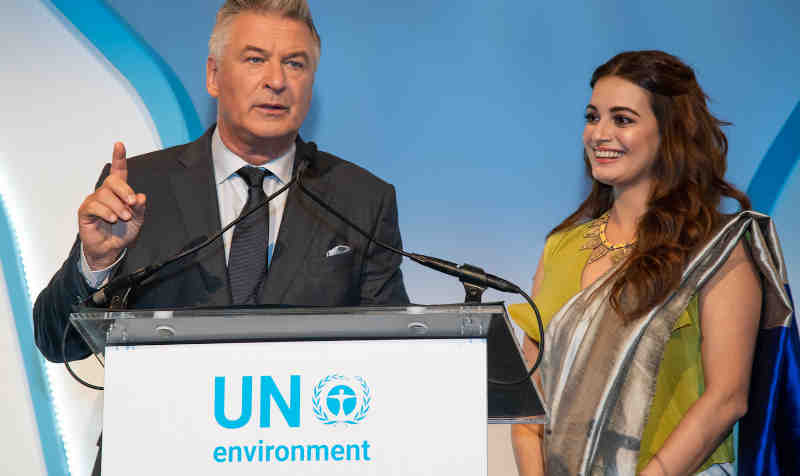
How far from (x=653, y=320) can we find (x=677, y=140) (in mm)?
473

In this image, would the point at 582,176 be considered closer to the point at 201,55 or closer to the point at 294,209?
the point at 294,209

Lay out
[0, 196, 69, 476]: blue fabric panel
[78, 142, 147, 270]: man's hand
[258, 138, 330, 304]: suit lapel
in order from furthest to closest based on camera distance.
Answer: [0, 196, 69, 476]: blue fabric panel, [258, 138, 330, 304]: suit lapel, [78, 142, 147, 270]: man's hand

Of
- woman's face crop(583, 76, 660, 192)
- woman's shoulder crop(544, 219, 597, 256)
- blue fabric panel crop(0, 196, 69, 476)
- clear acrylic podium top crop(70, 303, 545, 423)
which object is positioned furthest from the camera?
blue fabric panel crop(0, 196, 69, 476)

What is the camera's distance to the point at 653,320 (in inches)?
71.9

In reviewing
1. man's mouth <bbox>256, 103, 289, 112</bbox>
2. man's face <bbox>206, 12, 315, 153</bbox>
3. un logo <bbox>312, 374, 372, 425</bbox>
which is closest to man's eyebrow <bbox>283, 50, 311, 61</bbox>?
man's face <bbox>206, 12, 315, 153</bbox>

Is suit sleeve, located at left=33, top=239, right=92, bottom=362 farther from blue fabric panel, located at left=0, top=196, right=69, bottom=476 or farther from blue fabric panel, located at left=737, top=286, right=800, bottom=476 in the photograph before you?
blue fabric panel, located at left=737, top=286, right=800, bottom=476

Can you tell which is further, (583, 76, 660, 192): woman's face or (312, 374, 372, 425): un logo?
(583, 76, 660, 192): woman's face

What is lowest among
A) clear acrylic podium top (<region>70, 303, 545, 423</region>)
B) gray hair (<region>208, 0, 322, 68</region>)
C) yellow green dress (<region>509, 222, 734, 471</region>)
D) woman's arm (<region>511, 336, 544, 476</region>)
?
woman's arm (<region>511, 336, 544, 476</region>)

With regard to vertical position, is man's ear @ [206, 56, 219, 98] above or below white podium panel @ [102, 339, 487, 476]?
above

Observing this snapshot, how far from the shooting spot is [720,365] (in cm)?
177

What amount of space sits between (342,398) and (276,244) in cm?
77

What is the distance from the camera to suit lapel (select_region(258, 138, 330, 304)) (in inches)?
67.0

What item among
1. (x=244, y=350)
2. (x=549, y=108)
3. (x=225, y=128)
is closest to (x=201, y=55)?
(x=225, y=128)

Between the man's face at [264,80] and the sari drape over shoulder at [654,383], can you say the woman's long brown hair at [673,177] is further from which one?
the man's face at [264,80]
